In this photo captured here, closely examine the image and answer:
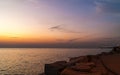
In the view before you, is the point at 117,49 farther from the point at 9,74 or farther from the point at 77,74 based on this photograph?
the point at 9,74

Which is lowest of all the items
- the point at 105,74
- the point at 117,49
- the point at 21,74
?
the point at 21,74

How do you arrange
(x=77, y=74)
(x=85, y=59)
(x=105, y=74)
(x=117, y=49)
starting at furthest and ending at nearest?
(x=117, y=49)
(x=85, y=59)
(x=105, y=74)
(x=77, y=74)

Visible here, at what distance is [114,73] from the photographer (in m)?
14.9

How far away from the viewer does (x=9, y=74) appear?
1608 inches

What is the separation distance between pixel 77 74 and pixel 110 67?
478 centimetres

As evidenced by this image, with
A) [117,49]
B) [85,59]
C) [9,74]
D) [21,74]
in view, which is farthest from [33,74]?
[85,59]

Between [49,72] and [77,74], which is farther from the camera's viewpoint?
[49,72]

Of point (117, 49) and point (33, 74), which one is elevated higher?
point (117, 49)

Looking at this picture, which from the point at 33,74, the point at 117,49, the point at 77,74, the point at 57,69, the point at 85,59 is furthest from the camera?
the point at 33,74

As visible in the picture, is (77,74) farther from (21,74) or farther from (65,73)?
(21,74)

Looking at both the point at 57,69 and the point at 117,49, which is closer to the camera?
the point at 57,69

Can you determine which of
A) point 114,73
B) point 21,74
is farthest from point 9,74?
point 114,73

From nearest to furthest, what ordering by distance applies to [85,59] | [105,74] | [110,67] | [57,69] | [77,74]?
1. [77,74]
2. [105,74]
3. [57,69]
4. [110,67]
5. [85,59]

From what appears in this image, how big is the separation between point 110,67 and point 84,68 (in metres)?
3.92
